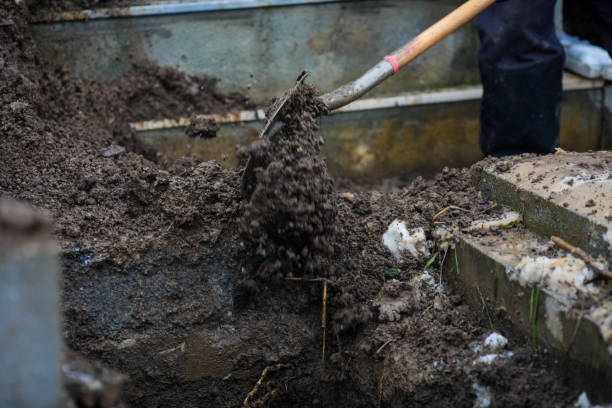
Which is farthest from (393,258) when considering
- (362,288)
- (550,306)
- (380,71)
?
(380,71)

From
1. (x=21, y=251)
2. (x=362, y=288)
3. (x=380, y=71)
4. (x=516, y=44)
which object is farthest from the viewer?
(x=516, y=44)

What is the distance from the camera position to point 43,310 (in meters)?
0.98

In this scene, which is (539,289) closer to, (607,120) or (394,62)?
(394,62)

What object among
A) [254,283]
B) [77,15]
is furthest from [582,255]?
[77,15]

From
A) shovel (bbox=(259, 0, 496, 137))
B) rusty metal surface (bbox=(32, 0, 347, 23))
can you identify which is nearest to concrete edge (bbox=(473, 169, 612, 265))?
shovel (bbox=(259, 0, 496, 137))

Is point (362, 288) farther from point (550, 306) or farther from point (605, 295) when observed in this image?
point (605, 295)

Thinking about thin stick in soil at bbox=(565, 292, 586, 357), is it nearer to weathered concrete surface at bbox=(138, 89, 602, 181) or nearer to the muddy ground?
the muddy ground

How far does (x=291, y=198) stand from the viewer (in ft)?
5.65

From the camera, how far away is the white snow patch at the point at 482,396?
158cm

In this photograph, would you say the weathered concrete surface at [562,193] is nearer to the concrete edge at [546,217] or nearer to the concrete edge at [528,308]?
the concrete edge at [546,217]

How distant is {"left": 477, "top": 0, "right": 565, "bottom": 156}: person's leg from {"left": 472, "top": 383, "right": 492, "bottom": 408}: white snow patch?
1821 millimetres

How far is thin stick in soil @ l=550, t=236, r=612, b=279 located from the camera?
150 centimetres

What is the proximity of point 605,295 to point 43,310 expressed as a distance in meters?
1.41

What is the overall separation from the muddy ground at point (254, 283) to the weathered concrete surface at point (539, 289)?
0.27ft
